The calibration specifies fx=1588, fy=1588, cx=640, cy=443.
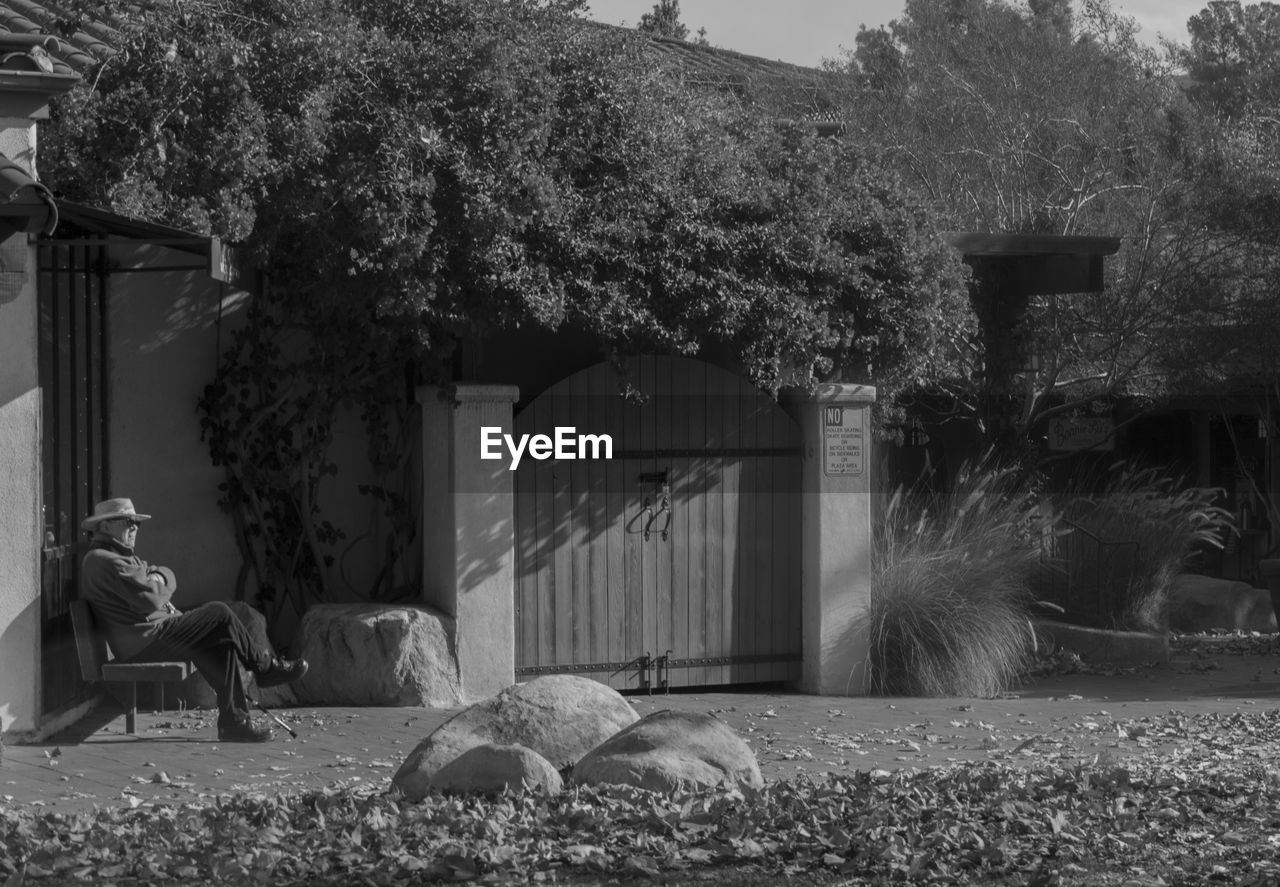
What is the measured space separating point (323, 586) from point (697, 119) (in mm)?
3979

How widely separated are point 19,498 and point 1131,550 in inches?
355

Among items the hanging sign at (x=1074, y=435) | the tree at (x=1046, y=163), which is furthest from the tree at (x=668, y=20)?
the hanging sign at (x=1074, y=435)

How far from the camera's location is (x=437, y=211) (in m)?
9.23

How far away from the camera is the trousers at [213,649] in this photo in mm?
8523

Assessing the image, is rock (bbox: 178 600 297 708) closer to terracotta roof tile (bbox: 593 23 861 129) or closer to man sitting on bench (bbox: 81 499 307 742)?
man sitting on bench (bbox: 81 499 307 742)

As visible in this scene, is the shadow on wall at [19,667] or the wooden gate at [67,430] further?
the wooden gate at [67,430]

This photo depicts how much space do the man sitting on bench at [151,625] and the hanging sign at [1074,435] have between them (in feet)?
34.7

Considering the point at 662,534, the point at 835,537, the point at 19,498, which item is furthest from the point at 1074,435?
the point at 19,498

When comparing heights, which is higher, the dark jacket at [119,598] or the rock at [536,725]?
the dark jacket at [119,598]

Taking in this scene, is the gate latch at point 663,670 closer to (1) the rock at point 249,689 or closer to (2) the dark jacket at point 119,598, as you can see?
(1) the rock at point 249,689

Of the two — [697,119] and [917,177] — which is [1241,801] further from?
[917,177]

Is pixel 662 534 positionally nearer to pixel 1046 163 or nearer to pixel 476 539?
pixel 476 539

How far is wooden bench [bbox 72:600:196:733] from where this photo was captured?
838 cm

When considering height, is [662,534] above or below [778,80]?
below
